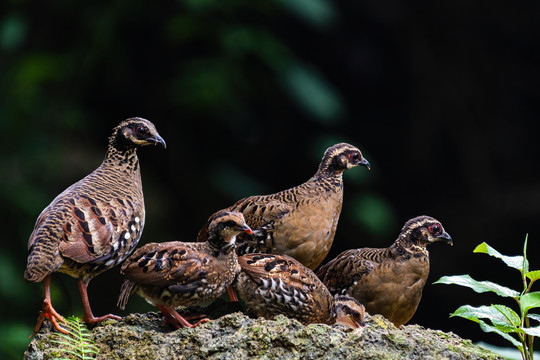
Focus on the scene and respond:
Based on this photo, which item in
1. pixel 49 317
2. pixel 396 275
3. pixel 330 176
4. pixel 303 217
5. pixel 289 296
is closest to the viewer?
pixel 49 317

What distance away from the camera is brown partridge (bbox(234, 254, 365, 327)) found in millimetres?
4441

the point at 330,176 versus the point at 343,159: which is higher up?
the point at 343,159

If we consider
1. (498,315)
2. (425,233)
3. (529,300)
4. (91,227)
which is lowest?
(91,227)

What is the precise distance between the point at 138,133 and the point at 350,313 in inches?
70.0

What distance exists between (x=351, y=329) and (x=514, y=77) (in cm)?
658

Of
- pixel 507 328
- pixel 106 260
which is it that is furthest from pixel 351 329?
pixel 106 260

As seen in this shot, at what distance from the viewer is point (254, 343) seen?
396 cm

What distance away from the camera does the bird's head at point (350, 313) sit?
441cm

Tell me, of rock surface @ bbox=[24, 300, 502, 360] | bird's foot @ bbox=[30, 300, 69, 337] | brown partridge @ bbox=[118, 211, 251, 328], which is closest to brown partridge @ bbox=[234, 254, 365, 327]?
brown partridge @ bbox=[118, 211, 251, 328]

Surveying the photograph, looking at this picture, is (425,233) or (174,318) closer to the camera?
(174,318)

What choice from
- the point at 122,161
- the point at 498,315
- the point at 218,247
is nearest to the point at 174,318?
the point at 218,247

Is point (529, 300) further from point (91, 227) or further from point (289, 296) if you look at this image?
point (91, 227)

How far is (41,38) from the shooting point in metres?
9.38

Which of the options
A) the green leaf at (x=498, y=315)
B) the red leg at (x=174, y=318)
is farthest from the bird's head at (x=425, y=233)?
the red leg at (x=174, y=318)
